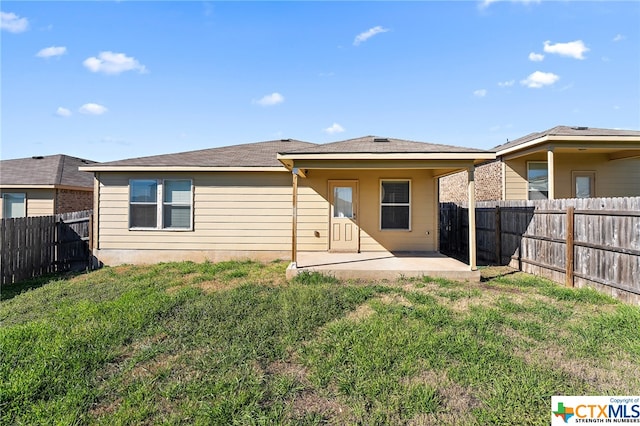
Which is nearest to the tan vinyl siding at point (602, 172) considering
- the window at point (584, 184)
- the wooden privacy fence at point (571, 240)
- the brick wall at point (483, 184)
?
the window at point (584, 184)

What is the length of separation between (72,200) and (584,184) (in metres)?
20.4

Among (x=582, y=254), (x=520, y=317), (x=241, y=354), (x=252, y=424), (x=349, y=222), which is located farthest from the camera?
(x=349, y=222)

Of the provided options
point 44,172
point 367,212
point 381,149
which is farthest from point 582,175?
point 44,172

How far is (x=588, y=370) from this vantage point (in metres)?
3.14

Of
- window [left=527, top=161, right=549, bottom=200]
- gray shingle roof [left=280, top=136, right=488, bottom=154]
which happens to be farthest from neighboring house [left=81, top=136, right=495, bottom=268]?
window [left=527, top=161, right=549, bottom=200]

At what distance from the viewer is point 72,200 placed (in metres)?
12.6

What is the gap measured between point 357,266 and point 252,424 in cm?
503

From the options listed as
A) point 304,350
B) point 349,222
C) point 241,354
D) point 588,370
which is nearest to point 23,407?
point 241,354

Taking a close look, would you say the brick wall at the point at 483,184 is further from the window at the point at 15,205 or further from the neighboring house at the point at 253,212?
the window at the point at 15,205

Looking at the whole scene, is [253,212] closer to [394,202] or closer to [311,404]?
[394,202]

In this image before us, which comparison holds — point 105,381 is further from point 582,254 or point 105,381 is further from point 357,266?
point 582,254

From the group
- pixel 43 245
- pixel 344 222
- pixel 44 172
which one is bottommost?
pixel 43 245

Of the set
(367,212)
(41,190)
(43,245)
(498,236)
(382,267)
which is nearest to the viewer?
(382,267)

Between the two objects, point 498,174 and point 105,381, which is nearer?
point 105,381
